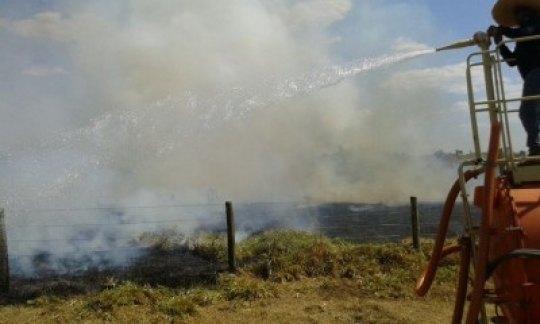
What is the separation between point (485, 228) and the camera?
3357 millimetres

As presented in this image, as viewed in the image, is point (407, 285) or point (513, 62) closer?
point (513, 62)

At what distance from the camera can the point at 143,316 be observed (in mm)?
8188

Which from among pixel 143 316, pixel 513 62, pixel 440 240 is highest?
pixel 513 62

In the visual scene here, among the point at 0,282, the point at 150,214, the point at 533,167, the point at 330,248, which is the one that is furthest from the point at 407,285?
the point at 150,214

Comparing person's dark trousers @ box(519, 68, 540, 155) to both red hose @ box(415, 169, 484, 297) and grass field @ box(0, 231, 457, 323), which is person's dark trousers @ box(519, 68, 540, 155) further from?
grass field @ box(0, 231, 457, 323)

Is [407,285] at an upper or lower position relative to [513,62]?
lower

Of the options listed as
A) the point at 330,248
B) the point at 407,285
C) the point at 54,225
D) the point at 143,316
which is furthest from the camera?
the point at 54,225

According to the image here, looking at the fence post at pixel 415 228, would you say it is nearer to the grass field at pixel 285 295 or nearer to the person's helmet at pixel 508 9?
the grass field at pixel 285 295

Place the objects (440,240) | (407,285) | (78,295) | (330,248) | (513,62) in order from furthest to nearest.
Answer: (330,248) → (407,285) → (78,295) → (513,62) → (440,240)

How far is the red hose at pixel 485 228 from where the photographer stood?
3322mm

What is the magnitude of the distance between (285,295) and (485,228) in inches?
250

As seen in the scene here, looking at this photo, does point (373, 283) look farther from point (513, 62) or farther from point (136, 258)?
point (513, 62)

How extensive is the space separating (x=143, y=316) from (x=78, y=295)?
1.54 metres

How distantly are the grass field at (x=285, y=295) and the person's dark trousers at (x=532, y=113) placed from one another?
448 centimetres
